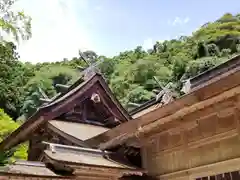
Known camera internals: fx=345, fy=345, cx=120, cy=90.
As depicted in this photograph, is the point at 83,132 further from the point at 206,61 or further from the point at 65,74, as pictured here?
the point at 65,74

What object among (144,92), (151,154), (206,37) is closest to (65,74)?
(144,92)

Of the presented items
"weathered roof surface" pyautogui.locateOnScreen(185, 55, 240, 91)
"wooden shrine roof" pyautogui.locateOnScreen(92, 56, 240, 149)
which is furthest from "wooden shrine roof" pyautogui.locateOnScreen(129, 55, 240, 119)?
"wooden shrine roof" pyautogui.locateOnScreen(92, 56, 240, 149)

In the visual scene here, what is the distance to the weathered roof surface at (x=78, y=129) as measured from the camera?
445 inches

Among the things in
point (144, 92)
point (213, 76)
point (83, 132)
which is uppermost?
point (144, 92)

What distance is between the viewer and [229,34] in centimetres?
4919

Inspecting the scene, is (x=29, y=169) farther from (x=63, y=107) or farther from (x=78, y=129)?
(x=63, y=107)

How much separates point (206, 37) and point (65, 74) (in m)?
24.0

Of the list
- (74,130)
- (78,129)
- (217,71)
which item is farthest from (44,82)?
(217,71)

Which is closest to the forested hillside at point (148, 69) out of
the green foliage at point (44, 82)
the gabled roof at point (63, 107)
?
the green foliage at point (44, 82)

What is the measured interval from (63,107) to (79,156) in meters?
5.59

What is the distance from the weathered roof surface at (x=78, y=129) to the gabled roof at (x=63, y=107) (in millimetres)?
439

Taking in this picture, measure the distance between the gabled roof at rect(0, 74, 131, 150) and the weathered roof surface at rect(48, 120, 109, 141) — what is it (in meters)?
0.44

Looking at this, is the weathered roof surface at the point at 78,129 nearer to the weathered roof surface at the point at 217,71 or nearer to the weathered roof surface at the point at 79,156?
the weathered roof surface at the point at 79,156

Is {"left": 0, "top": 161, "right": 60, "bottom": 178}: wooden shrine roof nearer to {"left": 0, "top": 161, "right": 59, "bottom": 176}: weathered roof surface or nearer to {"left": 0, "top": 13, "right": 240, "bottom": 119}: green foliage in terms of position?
{"left": 0, "top": 161, "right": 59, "bottom": 176}: weathered roof surface
